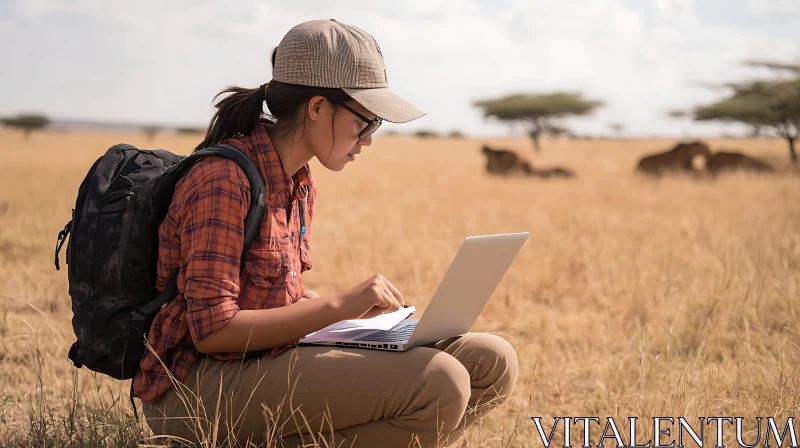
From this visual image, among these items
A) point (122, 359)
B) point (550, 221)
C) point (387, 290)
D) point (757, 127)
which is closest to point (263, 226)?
point (387, 290)

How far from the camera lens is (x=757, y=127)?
2247 cm

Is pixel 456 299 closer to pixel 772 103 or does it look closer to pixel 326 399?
pixel 326 399

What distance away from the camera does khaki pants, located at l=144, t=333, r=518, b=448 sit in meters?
2.09

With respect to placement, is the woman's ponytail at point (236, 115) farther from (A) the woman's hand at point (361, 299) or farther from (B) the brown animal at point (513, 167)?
(B) the brown animal at point (513, 167)

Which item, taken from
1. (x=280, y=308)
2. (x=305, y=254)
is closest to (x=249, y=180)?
(x=280, y=308)

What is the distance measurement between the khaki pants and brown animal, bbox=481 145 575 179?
1466 cm

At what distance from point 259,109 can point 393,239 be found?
17.2ft

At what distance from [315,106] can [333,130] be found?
0.08 meters

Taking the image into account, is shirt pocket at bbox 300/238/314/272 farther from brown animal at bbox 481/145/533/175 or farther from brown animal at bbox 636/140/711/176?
brown animal at bbox 636/140/711/176

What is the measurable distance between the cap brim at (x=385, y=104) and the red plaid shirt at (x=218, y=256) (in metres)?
0.30

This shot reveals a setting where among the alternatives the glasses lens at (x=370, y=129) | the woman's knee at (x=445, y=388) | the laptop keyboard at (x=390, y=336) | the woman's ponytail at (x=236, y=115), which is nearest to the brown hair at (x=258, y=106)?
the woman's ponytail at (x=236, y=115)

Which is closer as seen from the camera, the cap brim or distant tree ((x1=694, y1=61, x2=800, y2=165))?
the cap brim

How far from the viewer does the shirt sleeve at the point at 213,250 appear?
6.39ft

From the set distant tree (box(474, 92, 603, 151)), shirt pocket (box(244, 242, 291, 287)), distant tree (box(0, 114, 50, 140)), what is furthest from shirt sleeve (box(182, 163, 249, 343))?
distant tree (box(0, 114, 50, 140))
